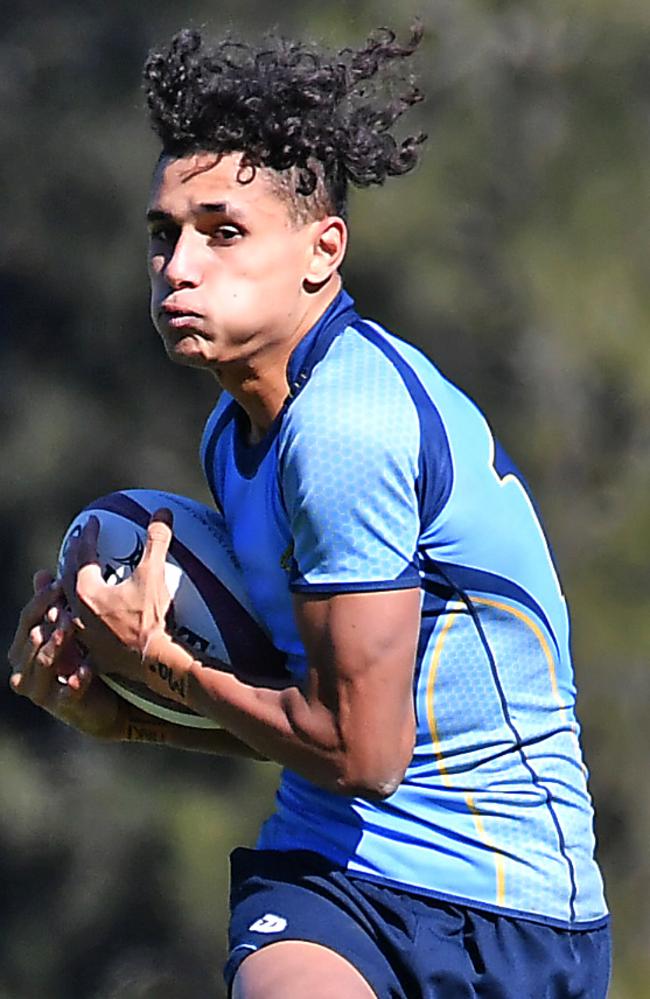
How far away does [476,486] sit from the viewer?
9.12ft

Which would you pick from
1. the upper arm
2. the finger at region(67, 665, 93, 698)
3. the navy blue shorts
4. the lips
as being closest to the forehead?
the lips

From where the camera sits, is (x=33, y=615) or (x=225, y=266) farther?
(x=33, y=615)

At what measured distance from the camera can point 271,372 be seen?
9.45 feet

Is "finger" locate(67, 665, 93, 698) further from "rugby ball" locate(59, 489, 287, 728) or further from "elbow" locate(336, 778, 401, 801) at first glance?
"elbow" locate(336, 778, 401, 801)

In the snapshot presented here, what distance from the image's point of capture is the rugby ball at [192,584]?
2.99 m

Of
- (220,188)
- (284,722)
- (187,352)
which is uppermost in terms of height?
(220,188)

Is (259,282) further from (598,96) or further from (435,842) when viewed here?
(598,96)

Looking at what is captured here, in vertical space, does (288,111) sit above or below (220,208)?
above

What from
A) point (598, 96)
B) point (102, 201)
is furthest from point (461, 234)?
point (102, 201)

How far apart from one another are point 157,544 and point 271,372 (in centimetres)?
30

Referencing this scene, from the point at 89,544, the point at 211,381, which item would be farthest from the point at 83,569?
the point at 211,381

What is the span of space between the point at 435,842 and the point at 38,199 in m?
4.63

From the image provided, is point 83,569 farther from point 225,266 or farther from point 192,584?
point 225,266

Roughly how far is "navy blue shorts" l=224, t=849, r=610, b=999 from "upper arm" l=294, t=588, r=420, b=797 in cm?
23
